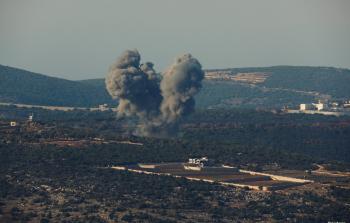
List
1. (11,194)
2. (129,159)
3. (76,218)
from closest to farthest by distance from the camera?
(76,218) → (11,194) → (129,159)

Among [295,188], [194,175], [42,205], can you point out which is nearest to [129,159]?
[194,175]

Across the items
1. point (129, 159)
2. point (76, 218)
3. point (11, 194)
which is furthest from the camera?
point (129, 159)

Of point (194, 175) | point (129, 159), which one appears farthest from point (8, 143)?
point (194, 175)

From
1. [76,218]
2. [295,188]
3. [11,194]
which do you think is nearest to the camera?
[76,218]

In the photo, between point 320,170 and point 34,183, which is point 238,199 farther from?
point 320,170

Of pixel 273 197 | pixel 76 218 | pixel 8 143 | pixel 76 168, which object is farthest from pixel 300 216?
pixel 8 143

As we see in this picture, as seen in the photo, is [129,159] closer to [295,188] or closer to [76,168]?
[76,168]

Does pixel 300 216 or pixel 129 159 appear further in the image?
pixel 129 159

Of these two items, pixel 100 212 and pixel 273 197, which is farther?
pixel 273 197

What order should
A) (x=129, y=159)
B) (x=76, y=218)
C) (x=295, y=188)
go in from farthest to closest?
1. (x=129, y=159)
2. (x=295, y=188)
3. (x=76, y=218)
